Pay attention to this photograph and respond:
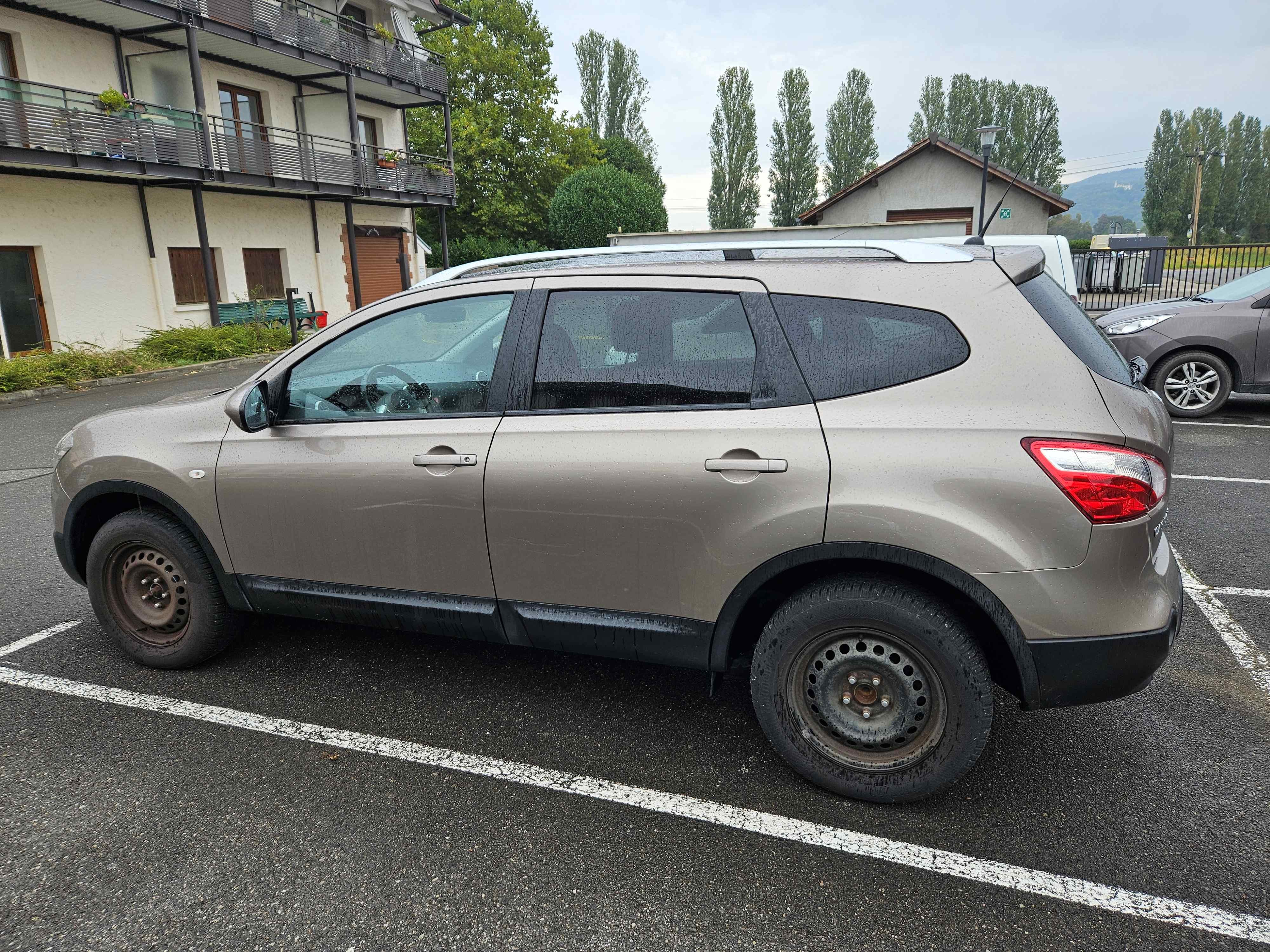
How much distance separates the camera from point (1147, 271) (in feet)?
63.4

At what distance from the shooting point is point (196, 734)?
3.20m

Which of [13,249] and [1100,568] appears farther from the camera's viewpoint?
[13,249]

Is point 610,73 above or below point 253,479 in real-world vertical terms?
above

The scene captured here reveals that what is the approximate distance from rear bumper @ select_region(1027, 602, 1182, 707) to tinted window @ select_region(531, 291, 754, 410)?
Answer: 1.17m

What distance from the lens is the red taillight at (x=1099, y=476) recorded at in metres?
2.38

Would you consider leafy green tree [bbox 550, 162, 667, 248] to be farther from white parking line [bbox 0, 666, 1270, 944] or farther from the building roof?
white parking line [bbox 0, 666, 1270, 944]

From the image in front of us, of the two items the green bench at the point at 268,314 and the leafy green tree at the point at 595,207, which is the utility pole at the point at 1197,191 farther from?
the green bench at the point at 268,314

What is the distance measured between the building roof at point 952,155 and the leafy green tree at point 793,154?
90.5 feet

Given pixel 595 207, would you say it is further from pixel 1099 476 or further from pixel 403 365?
pixel 1099 476

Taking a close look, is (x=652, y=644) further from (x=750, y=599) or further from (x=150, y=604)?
(x=150, y=604)

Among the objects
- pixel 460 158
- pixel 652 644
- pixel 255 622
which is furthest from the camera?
pixel 460 158

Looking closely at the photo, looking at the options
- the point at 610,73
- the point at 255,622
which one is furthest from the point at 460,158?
the point at 255,622

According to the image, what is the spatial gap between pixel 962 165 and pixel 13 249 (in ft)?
79.2

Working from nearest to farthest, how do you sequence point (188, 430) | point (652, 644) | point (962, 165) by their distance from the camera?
point (652, 644)
point (188, 430)
point (962, 165)
